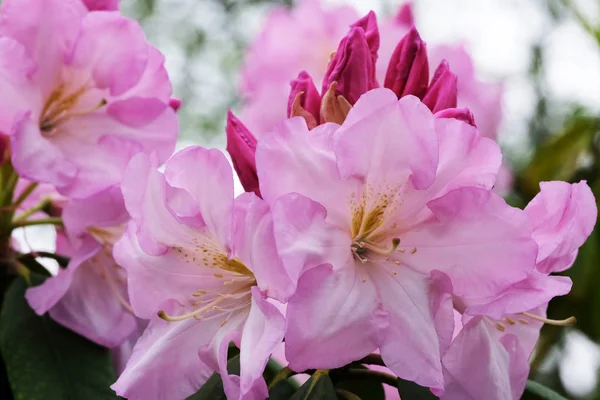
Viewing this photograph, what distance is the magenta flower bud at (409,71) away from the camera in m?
0.76

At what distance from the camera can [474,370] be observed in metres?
0.65

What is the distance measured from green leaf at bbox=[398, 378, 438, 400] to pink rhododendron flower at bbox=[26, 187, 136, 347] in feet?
1.13

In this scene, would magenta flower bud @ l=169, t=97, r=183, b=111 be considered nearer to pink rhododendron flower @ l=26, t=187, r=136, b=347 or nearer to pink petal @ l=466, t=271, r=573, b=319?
pink rhododendron flower @ l=26, t=187, r=136, b=347

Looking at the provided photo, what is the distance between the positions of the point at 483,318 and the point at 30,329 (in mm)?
519

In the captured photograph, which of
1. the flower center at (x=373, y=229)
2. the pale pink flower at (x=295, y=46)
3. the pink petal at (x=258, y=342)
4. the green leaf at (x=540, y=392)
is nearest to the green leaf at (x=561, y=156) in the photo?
the pale pink flower at (x=295, y=46)

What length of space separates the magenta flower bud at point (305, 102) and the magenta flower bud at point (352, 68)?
2 cm

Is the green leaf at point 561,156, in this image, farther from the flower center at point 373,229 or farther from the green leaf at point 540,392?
the flower center at point 373,229

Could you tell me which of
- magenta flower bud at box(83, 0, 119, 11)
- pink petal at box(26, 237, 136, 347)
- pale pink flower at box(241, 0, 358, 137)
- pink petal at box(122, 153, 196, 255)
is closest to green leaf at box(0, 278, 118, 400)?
pink petal at box(26, 237, 136, 347)

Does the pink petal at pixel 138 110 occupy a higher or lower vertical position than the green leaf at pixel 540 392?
higher

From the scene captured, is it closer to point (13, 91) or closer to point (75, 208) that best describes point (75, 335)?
point (75, 208)

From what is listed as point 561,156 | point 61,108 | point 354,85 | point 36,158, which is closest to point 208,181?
point 354,85

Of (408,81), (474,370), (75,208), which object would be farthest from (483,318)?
(75,208)

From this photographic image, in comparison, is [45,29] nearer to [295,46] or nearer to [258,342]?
[258,342]

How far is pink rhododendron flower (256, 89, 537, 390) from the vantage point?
600 millimetres
